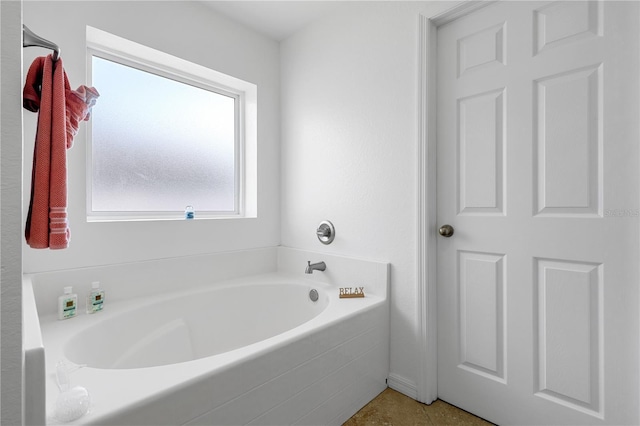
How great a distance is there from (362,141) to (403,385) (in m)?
1.42

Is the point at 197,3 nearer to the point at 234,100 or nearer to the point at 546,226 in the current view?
the point at 234,100

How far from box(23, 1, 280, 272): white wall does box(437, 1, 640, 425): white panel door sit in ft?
4.28

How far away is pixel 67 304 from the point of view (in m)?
1.44

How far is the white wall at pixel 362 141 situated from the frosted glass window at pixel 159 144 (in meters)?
0.52

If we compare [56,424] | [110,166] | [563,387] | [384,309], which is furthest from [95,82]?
[563,387]

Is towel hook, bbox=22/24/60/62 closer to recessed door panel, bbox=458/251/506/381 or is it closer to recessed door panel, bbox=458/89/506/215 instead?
recessed door panel, bbox=458/89/506/215

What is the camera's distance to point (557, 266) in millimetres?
1285

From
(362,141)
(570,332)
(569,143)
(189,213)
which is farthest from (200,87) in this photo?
(570,332)

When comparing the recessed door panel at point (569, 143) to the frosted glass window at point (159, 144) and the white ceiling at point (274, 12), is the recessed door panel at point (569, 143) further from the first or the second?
the frosted glass window at point (159, 144)

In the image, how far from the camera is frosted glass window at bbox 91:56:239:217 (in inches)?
71.7

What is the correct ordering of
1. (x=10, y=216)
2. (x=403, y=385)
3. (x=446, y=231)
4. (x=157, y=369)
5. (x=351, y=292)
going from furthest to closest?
(x=351, y=292) → (x=403, y=385) → (x=446, y=231) → (x=157, y=369) → (x=10, y=216)

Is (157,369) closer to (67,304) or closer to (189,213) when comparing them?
(67,304)

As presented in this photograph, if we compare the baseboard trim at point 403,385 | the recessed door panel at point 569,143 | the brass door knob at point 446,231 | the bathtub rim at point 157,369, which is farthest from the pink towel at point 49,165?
the recessed door panel at point 569,143

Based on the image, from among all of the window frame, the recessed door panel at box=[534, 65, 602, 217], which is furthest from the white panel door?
the window frame
